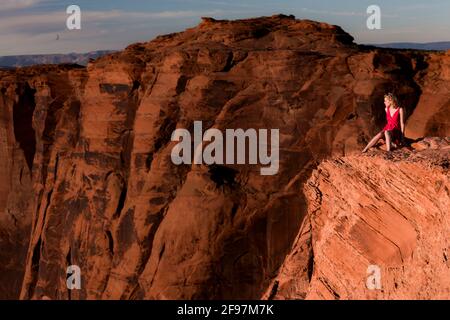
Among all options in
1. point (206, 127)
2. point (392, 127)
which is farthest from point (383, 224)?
point (206, 127)

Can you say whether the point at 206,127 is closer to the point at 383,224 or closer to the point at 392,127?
the point at 392,127

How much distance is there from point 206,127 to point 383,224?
80.5ft

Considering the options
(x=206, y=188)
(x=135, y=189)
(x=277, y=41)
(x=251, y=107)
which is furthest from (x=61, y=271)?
(x=277, y=41)

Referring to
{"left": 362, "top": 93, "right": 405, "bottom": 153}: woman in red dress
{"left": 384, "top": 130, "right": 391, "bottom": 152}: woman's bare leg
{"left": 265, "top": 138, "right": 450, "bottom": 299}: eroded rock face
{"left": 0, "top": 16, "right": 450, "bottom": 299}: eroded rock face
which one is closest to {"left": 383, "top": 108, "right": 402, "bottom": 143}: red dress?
{"left": 362, "top": 93, "right": 405, "bottom": 153}: woman in red dress

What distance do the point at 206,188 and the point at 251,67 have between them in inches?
247

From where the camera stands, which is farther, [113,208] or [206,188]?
[113,208]

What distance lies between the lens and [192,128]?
3366 cm

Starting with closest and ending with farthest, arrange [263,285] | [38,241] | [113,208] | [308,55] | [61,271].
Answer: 1. [263,285]
2. [308,55]
3. [113,208]
4. [61,271]
5. [38,241]

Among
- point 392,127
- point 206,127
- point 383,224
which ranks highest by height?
point 392,127

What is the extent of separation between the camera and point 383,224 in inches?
359

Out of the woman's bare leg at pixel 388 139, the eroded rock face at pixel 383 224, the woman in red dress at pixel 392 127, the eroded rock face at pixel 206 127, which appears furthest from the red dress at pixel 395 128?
the eroded rock face at pixel 206 127

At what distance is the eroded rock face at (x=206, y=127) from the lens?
3131 centimetres

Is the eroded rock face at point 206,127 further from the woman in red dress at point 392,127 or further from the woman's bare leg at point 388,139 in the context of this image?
the woman's bare leg at point 388,139

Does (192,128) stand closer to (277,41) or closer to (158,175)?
(158,175)
